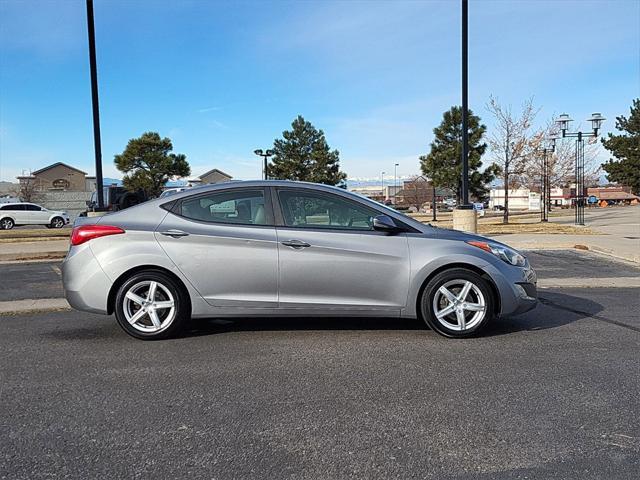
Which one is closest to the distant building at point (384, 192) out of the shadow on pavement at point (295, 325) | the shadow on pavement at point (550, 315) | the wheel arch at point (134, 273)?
the shadow on pavement at point (550, 315)

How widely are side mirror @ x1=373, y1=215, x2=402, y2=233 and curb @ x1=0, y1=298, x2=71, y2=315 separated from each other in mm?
4291

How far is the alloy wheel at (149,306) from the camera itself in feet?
16.5

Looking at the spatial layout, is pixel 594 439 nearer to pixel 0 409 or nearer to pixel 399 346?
pixel 399 346

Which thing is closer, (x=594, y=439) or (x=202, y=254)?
(x=594, y=439)

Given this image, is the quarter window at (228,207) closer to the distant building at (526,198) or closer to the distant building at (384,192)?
the distant building at (526,198)

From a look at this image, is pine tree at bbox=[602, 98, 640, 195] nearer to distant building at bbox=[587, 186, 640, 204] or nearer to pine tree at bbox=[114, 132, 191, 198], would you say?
pine tree at bbox=[114, 132, 191, 198]

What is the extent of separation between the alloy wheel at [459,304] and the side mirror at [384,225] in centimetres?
72

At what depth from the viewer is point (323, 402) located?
A: 354cm

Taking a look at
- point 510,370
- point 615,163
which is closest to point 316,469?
point 510,370

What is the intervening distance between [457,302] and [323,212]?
1.55 metres

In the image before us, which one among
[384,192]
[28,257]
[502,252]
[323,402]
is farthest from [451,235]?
[384,192]

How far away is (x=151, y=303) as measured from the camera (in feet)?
16.5

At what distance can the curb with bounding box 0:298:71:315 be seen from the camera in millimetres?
6648

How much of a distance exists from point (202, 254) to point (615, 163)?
1734 inches
